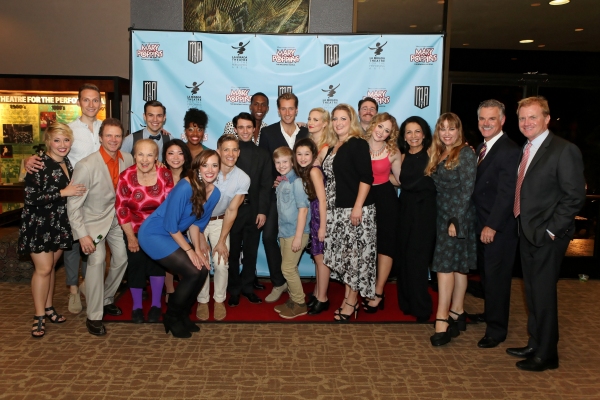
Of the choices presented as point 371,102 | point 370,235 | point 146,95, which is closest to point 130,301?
point 146,95

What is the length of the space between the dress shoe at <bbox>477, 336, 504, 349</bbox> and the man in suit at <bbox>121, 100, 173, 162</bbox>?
299 centimetres

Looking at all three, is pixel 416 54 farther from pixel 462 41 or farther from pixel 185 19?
pixel 462 41

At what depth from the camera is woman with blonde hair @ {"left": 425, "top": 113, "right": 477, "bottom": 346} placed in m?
3.63

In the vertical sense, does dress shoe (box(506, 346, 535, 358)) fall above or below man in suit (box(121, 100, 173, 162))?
below

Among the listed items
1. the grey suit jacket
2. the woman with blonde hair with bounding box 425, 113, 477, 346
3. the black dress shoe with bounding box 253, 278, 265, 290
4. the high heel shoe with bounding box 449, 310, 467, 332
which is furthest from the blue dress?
the high heel shoe with bounding box 449, 310, 467, 332

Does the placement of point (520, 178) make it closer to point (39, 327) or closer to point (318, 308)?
point (318, 308)

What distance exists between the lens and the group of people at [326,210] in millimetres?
3383

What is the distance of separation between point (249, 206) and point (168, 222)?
3.01 feet

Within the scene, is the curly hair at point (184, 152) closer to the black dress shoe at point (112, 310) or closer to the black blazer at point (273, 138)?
the black blazer at point (273, 138)

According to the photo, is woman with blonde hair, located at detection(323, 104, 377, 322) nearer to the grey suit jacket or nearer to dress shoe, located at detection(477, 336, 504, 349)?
dress shoe, located at detection(477, 336, 504, 349)

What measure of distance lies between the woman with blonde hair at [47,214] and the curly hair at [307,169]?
1629mm

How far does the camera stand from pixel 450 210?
12.2 feet

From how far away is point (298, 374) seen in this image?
3.23 m

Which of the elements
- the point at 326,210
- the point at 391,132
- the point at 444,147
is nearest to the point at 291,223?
the point at 326,210
